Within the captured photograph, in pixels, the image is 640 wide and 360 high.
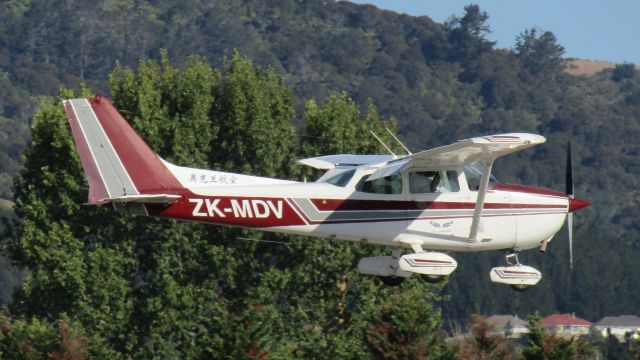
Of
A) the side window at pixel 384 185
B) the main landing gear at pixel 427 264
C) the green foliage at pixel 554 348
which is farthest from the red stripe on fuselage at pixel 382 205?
the green foliage at pixel 554 348

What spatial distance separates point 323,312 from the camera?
44312mm

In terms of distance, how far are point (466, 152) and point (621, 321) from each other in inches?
3818

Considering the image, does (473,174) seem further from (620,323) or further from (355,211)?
(620,323)

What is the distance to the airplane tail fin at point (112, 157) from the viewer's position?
84.5 feet

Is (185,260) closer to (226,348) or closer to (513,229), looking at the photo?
(226,348)

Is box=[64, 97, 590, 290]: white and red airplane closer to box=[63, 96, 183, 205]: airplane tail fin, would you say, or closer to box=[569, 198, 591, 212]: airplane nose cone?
box=[63, 96, 183, 205]: airplane tail fin

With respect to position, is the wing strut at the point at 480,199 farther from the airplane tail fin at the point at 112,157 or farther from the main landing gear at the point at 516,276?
the airplane tail fin at the point at 112,157

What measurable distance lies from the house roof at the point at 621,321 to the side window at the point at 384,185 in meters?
91.9

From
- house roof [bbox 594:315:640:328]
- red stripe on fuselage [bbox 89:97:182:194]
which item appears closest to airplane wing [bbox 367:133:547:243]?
red stripe on fuselage [bbox 89:97:182:194]

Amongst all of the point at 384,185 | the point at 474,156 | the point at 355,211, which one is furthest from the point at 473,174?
the point at 355,211

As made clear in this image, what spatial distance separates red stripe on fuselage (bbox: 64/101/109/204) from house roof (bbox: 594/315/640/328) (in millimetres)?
93498

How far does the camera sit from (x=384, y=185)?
26219 millimetres

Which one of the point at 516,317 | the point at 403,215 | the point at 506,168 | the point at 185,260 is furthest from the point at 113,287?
the point at 506,168

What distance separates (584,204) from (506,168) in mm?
156009
